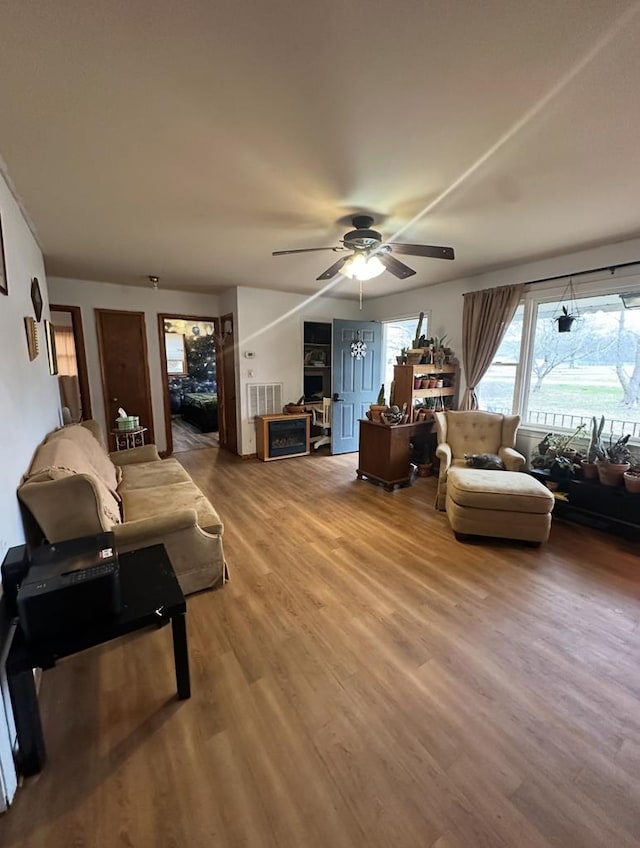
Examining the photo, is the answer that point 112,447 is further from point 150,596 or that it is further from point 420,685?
point 420,685

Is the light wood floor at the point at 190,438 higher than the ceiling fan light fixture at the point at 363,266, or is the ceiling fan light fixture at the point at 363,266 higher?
the ceiling fan light fixture at the point at 363,266

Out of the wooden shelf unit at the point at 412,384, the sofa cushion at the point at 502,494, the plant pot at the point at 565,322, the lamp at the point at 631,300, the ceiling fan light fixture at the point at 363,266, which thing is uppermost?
the ceiling fan light fixture at the point at 363,266

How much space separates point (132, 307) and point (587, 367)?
560 centimetres

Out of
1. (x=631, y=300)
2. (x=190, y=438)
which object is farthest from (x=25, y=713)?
(x=190, y=438)

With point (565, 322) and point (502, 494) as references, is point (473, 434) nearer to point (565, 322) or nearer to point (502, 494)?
point (502, 494)

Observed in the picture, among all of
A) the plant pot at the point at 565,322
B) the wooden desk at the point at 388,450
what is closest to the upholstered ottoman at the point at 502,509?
the wooden desk at the point at 388,450

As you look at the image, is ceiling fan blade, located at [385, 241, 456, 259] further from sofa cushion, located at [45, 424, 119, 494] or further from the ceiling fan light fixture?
sofa cushion, located at [45, 424, 119, 494]

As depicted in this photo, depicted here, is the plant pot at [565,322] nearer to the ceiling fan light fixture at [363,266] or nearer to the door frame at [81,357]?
the ceiling fan light fixture at [363,266]

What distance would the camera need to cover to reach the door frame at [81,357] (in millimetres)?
4703

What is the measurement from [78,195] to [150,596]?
8.03ft

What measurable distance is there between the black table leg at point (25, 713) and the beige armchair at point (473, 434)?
3.28m

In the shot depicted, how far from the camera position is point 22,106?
1479 millimetres

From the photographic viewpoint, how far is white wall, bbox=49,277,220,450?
4.67m

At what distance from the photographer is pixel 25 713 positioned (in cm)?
123
